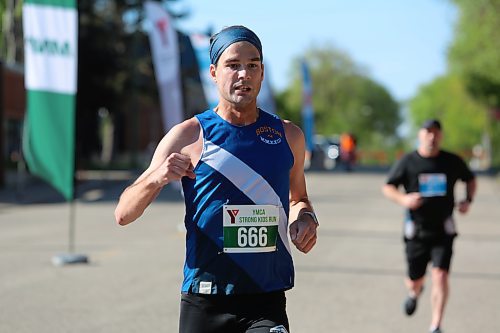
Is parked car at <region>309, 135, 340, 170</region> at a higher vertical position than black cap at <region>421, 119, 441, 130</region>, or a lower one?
lower

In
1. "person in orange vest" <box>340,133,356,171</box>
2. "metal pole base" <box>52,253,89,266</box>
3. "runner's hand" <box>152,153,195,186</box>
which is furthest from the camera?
"person in orange vest" <box>340,133,356,171</box>

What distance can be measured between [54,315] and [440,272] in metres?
3.51

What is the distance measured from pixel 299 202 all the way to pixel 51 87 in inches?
342

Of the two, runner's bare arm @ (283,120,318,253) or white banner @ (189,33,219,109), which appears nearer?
runner's bare arm @ (283,120,318,253)

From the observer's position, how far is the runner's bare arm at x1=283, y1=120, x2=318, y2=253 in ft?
12.2

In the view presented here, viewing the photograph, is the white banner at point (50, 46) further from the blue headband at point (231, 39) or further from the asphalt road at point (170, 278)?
the blue headband at point (231, 39)

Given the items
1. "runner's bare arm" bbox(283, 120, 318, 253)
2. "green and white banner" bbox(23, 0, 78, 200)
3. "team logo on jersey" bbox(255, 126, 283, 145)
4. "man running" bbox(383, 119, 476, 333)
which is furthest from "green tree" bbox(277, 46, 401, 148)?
"team logo on jersey" bbox(255, 126, 283, 145)

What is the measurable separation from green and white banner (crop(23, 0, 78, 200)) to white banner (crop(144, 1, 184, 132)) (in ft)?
20.9

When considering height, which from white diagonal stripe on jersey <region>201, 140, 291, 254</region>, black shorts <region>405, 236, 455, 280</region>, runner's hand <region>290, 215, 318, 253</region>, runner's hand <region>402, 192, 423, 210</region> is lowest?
black shorts <region>405, 236, 455, 280</region>

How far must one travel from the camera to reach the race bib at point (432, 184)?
7.85 m

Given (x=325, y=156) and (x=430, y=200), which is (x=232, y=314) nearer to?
(x=430, y=200)

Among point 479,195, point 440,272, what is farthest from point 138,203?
point 479,195

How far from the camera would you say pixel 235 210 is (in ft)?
12.1

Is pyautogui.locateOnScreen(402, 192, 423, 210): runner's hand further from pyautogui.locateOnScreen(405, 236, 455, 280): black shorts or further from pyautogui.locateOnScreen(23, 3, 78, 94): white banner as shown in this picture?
pyautogui.locateOnScreen(23, 3, 78, 94): white banner
